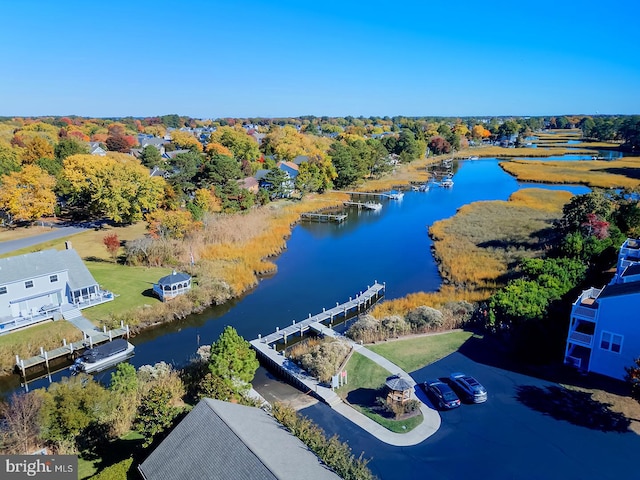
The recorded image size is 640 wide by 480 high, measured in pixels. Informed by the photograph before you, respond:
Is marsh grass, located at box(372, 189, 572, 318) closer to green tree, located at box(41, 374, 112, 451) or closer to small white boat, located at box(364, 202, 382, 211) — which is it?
small white boat, located at box(364, 202, 382, 211)

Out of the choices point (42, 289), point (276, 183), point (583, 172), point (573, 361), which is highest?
point (583, 172)

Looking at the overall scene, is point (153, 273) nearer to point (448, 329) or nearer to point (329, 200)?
point (448, 329)

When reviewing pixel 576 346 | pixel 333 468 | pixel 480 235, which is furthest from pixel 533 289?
pixel 480 235

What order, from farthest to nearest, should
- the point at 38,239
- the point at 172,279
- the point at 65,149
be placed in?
the point at 65,149
the point at 38,239
the point at 172,279

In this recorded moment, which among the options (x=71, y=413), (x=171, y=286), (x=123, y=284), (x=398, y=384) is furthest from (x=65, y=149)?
(x=398, y=384)

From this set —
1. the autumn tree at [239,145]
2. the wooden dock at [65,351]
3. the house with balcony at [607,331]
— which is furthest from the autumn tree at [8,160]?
the house with balcony at [607,331]

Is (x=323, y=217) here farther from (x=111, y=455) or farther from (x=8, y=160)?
(x=111, y=455)
